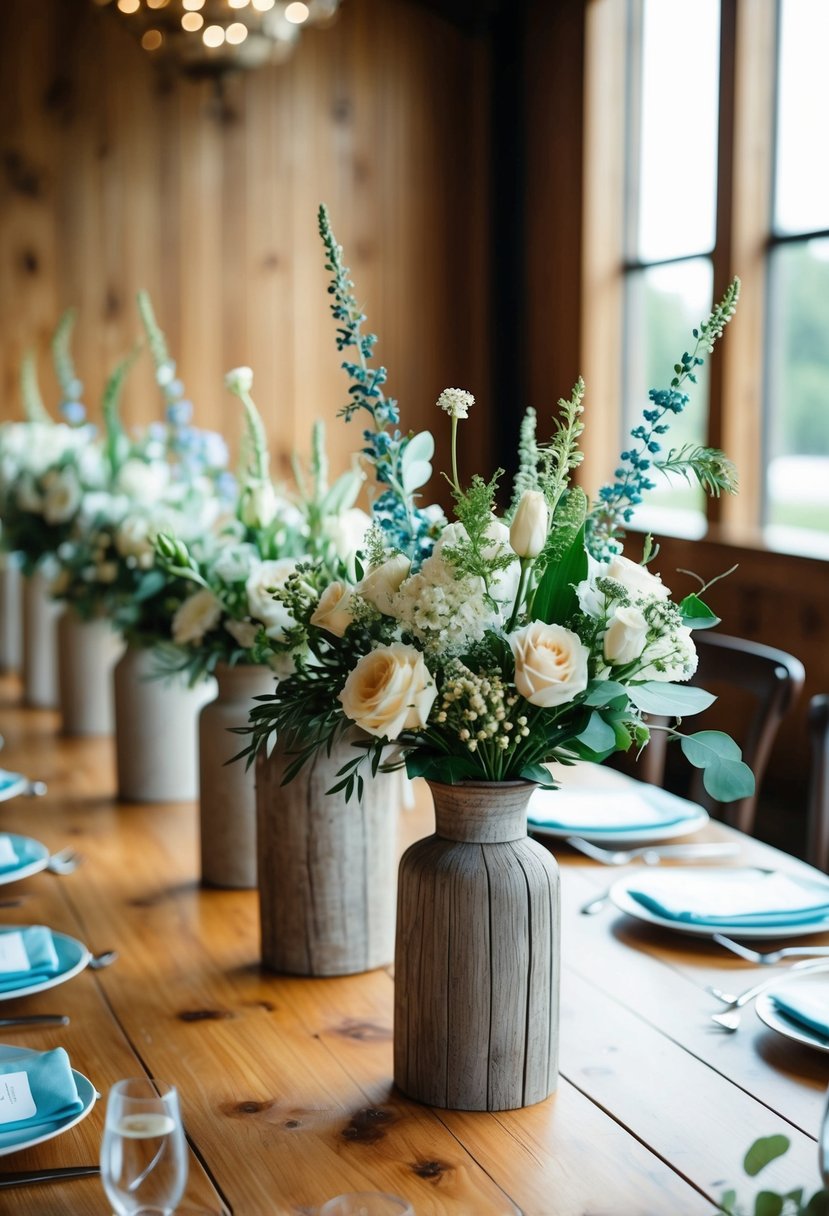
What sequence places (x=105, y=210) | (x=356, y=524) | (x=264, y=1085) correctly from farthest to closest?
1. (x=105, y=210)
2. (x=356, y=524)
3. (x=264, y=1085)

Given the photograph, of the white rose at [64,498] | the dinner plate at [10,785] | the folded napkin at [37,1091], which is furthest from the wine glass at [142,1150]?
the white rose at [64,498]

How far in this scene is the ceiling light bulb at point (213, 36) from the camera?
2.38m

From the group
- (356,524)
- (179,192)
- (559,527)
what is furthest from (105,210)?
(559,527)

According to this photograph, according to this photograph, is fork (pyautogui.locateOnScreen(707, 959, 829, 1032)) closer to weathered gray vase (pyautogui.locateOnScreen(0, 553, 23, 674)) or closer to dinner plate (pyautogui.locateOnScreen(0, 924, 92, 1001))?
dinner plate (pyautogui.locateOnScreen(0, 924, 92, 1001))

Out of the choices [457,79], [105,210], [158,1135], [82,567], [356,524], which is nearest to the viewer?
[158,1135]

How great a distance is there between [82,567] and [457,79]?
3342 mm

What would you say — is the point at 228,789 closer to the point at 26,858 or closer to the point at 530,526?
the point at 26,858

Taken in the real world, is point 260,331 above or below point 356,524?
above

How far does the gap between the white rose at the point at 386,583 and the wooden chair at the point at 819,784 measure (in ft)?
3.13

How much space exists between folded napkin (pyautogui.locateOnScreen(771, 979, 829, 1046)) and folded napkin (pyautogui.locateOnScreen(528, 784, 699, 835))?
1.64ft

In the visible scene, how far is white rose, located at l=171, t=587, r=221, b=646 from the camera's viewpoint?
157cm

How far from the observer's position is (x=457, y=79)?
499cm

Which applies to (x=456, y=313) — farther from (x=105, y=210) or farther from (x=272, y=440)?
(x=105, y=210)

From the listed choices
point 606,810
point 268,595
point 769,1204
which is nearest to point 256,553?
point 268,595
